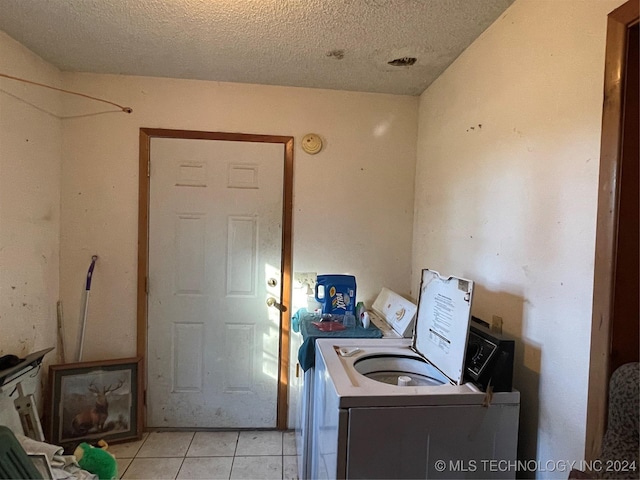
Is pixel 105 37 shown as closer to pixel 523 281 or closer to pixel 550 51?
pixel 550 51

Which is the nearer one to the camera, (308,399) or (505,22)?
(505,22)

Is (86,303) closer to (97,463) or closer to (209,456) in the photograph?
(97,463)

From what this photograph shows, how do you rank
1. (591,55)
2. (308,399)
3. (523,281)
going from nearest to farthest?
(591,55), (523,281), (308,399)

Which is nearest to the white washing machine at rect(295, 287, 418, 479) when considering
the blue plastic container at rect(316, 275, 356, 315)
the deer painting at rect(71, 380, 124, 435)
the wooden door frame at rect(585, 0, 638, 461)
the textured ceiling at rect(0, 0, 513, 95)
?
the blue plastic container at rect(316, 275, 356, 315)

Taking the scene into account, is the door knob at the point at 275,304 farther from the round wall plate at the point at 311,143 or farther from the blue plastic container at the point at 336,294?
the round wall plate at the point at 311,143

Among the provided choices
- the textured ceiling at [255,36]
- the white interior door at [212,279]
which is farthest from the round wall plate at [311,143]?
the textured ceiling at [255,36]

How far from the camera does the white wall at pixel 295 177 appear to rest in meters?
2.33

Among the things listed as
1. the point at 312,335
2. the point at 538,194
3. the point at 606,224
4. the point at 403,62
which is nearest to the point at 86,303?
the point at 312,335

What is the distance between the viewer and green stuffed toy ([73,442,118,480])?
71.2 inches

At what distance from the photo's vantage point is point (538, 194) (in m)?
1.28

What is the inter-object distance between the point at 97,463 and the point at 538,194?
2301mm

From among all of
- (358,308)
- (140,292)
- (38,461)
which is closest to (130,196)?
(140,292)

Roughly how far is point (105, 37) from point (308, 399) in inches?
81.0

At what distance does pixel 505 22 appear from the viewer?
1505 millimetres
